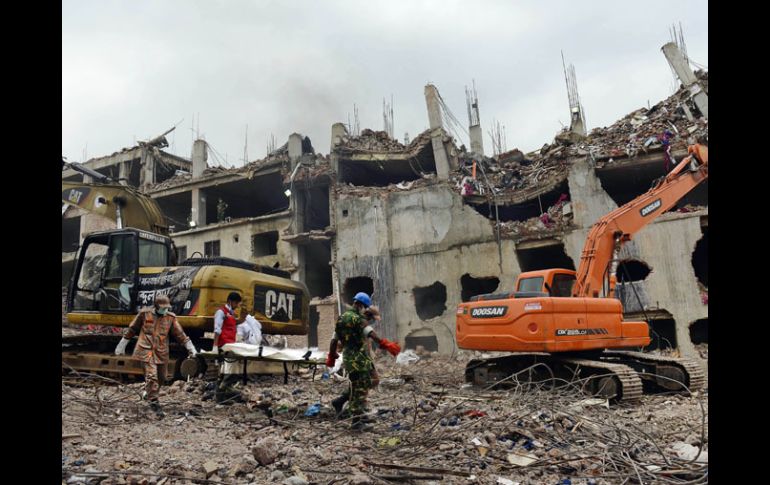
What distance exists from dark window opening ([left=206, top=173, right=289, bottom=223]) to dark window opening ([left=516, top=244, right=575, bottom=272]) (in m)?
12.3

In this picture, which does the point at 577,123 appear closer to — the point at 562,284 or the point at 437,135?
the point at 437,135

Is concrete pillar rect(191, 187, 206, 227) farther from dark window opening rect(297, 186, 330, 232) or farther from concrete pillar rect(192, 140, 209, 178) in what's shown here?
dark window opening rect(297, 186, 330, 232)

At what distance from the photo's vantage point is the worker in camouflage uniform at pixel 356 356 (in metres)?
6.09

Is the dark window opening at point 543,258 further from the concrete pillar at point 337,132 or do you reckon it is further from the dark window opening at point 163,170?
the dark window opening at point 163,170

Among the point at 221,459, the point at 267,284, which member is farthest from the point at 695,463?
the point at 267,284

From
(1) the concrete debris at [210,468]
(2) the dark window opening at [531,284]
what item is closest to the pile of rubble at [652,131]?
(2) the dark window opening at [531,284]

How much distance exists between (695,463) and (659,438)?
1355 millimetres

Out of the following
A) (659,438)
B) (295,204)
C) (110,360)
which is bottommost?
(659,438)

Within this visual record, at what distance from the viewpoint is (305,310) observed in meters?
11.4

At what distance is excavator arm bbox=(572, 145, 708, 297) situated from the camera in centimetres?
938

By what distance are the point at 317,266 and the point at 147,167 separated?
12297mm

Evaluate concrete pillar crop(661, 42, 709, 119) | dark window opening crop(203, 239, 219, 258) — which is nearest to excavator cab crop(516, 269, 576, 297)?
concrete pillar crop(661, 42, 709, 119)

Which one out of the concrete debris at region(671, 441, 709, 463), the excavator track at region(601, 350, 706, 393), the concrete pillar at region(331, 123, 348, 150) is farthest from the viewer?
the concrete pillar at region(331, 123, 348, 150)
